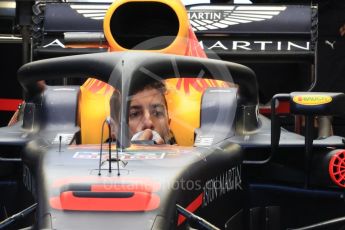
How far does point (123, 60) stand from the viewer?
2.71 m

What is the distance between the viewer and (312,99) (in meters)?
2.72

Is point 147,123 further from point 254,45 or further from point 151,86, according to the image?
point 254,45

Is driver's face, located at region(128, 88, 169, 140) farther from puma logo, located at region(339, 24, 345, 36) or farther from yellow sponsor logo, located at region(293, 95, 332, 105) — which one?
puma logo, located at region(339, 24, 345, 36)

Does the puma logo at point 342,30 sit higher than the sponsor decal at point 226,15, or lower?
lower

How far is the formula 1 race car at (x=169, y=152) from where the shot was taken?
224 centimetres

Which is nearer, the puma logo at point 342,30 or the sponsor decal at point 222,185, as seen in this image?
the sponsor decal at point 222,185

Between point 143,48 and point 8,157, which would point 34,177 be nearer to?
point 8,157

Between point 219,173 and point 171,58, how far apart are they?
0.46 meters

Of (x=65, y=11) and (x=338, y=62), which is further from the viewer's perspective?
(x=338, y=62)

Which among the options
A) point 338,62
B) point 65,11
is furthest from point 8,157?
point 338,62

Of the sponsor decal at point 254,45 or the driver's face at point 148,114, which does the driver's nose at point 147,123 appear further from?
the sponsor decal at point 254,45

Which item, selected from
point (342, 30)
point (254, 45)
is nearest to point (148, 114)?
point (254, 45)

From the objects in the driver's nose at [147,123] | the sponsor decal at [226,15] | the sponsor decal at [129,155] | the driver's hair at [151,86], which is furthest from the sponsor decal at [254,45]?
the sponsor decal at [129,155]

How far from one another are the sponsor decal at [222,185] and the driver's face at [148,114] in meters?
0.45
